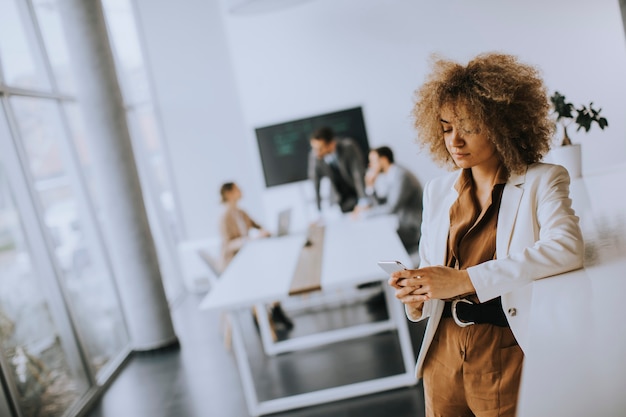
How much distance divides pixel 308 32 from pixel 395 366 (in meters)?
4.33

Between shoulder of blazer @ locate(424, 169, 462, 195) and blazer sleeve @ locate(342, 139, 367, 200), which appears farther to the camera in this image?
blazer sleeve @ locate(342, 139, 367, 200)

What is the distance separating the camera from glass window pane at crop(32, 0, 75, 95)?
5.43 metres

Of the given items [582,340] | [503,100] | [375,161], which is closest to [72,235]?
[375,161]

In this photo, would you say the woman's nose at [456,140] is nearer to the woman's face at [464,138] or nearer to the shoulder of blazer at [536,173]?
the woman's face at [464,138]

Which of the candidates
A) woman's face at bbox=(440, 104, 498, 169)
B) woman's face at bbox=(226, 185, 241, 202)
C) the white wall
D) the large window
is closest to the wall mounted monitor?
the white wall

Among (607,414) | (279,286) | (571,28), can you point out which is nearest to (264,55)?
(571,28)

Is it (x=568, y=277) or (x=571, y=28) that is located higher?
(x=571, y=28)

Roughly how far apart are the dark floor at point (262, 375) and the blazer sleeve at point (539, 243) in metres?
2.33


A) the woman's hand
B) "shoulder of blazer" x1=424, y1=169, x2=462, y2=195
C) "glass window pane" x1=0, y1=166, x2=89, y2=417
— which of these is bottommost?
"glass window pane" x1=0, y1=166, x2=89, y2=417

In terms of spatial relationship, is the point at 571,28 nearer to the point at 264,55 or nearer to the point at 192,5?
the point at 264,55

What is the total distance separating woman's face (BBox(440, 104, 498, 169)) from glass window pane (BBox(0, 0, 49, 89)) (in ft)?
13.0

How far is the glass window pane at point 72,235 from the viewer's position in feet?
15.9

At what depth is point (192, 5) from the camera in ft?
26.2

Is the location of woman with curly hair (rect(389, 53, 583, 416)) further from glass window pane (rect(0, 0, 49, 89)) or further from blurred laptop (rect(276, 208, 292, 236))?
blurred laptop (rect(276, 208, 292, 236))
